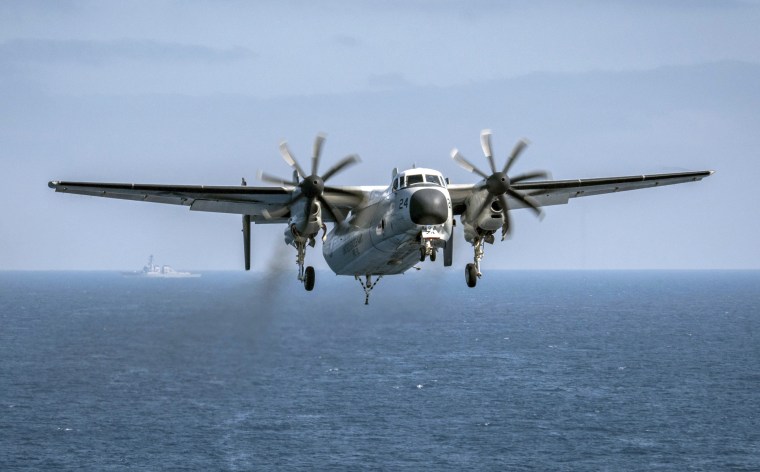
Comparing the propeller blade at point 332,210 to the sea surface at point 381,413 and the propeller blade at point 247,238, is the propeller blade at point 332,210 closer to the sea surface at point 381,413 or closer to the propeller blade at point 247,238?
the propeller blade at point 247,238

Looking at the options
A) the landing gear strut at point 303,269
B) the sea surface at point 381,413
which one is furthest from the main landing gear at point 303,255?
the sea surface at point 381,413

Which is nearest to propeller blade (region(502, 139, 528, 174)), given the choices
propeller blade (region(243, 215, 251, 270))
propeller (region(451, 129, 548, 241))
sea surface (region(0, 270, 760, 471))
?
propeller (region(451, 129, 548, 241))

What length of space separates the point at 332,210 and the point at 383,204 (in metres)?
3.68

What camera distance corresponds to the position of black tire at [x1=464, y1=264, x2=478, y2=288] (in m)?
40.2

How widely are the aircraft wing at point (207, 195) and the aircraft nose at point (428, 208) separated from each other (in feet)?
30.4

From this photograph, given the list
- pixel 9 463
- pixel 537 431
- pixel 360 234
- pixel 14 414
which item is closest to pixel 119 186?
pixel 360 234

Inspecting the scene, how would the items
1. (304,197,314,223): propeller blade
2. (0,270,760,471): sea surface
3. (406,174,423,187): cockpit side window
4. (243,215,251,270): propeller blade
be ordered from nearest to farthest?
1. (406,174,423,187): cockpit side window
2. (304,197,314,223): propeller blade
3. (243,215,251,270): propeller blade
4. (0,270,760,471): sea surface

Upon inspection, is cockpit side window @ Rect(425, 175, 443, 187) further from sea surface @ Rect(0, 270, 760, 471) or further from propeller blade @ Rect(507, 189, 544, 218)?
sea surface @ Rect(0, 270, 760, 471)

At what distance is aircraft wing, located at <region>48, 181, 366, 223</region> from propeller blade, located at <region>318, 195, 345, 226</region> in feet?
4.05

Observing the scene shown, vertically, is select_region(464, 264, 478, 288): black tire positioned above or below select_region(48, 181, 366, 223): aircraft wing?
below

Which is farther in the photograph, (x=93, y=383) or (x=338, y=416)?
(x=93, y=383)

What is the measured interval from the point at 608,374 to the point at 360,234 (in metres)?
147

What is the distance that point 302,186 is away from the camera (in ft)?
134

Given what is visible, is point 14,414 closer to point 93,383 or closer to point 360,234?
point 93,383
